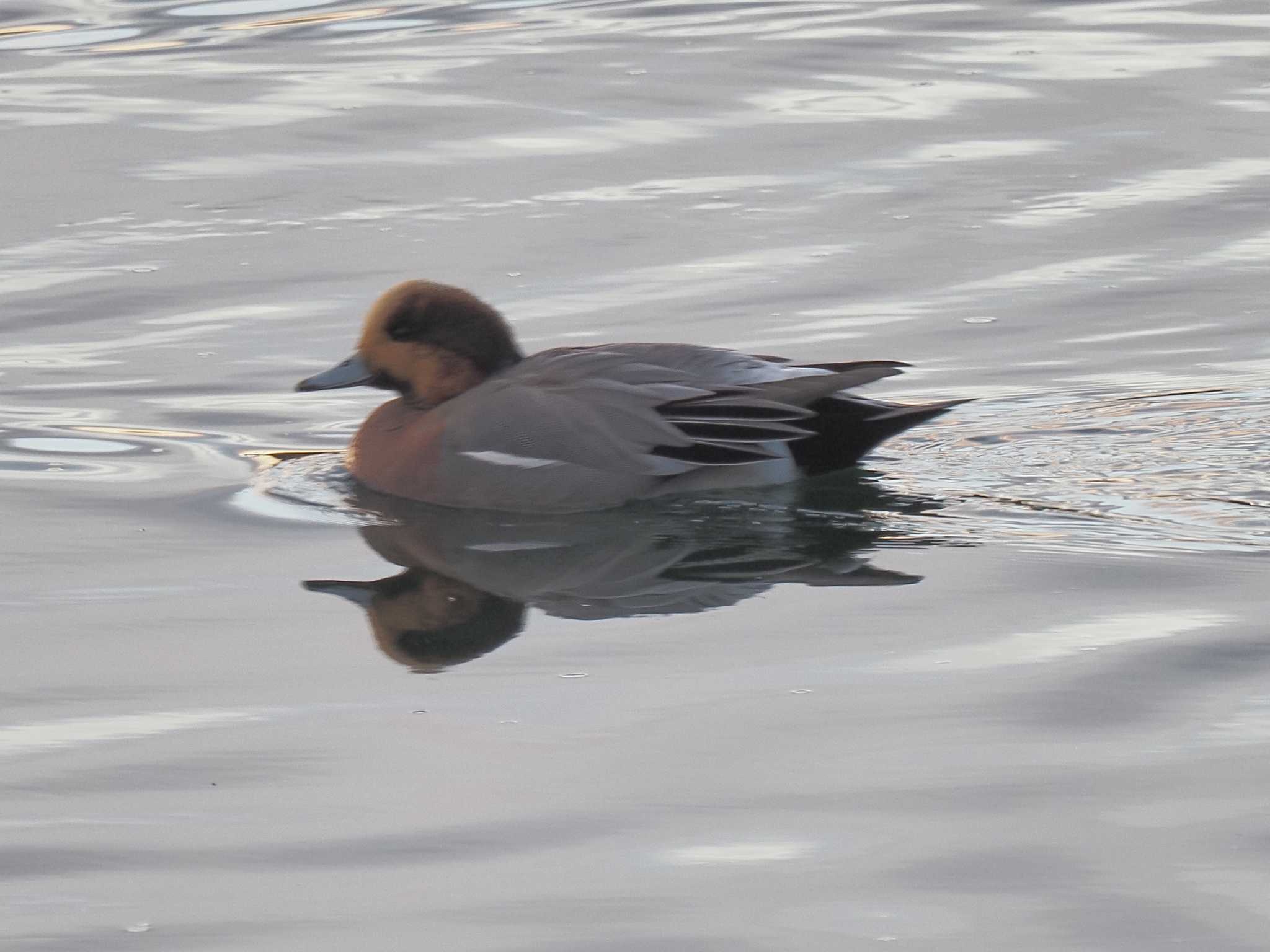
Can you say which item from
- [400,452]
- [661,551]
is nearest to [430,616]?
[661,551]

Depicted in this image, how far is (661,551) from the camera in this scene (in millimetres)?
6359

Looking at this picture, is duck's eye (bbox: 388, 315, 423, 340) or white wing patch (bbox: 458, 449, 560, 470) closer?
white wing patch (bbox: 458, 449, 560, 470)

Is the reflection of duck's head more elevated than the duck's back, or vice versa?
the duck's back

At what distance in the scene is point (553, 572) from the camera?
6.16 metres

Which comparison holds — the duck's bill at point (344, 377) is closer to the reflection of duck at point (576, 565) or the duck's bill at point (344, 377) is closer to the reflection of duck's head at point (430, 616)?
the reflection of duck at point (576, 565)

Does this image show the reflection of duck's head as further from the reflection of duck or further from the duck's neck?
the duck's neck

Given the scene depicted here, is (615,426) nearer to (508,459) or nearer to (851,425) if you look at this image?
(508,459)

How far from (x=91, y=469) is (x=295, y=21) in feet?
34.7

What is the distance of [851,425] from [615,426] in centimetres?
75

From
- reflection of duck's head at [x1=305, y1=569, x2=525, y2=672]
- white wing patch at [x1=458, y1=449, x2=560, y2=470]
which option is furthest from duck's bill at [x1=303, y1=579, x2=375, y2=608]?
white wing patch at [x1=458, y1=449, x2=560, y2=470]

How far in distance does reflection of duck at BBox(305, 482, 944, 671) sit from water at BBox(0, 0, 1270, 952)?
0.08ft

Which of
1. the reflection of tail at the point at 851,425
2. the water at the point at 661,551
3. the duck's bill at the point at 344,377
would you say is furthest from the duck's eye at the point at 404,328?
the reflection of tail at the point at 851,425

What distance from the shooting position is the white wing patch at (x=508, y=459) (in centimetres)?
682

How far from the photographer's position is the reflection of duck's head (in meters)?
5.38
